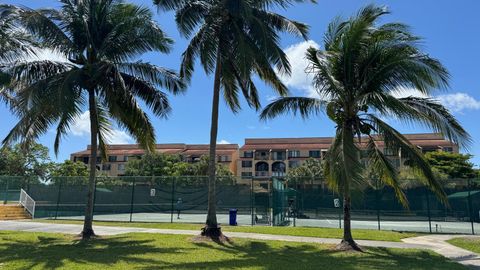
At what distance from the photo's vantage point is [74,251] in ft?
39.6

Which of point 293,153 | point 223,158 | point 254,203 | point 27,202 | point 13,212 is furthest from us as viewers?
point 223,158

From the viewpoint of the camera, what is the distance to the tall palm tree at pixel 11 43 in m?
14.4

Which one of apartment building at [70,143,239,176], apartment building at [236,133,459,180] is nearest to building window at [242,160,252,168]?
apartment building at [236,133,459,180]

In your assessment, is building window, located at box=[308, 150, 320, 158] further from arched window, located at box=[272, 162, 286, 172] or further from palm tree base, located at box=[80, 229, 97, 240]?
palm tree base, located at box=[80, 229, 97, 240]

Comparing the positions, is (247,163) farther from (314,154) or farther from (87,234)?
(87,234)

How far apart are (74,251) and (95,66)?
19.7ft

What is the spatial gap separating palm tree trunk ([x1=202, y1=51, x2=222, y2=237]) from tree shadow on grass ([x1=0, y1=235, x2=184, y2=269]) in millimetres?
2011

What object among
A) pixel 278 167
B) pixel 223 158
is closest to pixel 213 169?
pixel 278 167

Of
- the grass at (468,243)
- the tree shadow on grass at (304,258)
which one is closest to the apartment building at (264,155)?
the grass at (468,243)

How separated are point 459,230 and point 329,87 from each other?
1231 centimetres

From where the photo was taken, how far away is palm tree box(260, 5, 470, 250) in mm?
12219

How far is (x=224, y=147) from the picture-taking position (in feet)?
305

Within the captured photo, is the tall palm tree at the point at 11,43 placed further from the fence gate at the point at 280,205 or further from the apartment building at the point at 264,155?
the apartment building at the point at 264,155

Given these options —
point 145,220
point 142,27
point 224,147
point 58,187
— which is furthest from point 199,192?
point 224,147
